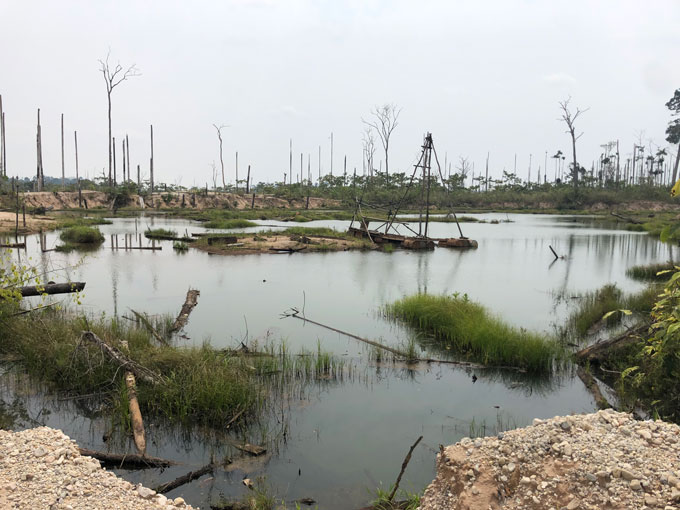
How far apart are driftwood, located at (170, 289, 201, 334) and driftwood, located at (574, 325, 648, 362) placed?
5532mm

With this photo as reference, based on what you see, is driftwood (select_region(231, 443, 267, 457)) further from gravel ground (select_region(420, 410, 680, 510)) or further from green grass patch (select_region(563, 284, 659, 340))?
green grass patch (select_region(563, 284, 659, 340))

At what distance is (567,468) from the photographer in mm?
2699

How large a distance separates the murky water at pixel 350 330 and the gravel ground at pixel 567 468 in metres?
1.15

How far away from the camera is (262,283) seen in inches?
490

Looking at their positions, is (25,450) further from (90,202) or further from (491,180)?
(491,180)

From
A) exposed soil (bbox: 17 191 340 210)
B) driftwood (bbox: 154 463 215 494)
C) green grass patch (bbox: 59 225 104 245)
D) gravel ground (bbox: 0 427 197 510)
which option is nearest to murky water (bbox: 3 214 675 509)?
driftwood (bbox: 154 463 215 494)

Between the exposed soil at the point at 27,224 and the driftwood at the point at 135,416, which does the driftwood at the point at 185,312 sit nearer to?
the driftwood at the point at 135,416

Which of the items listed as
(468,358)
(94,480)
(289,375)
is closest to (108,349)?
(289,375)

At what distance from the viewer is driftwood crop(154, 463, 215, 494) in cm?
386

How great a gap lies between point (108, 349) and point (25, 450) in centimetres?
210

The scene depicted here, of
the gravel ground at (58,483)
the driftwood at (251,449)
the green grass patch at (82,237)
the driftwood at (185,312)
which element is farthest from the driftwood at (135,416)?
the green grass patch at (82,237)

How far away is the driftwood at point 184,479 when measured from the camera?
3.86m

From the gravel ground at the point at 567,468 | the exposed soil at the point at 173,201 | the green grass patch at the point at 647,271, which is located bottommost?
the green grass patch at the point at 647,271

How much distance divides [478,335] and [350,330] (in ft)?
6.97
